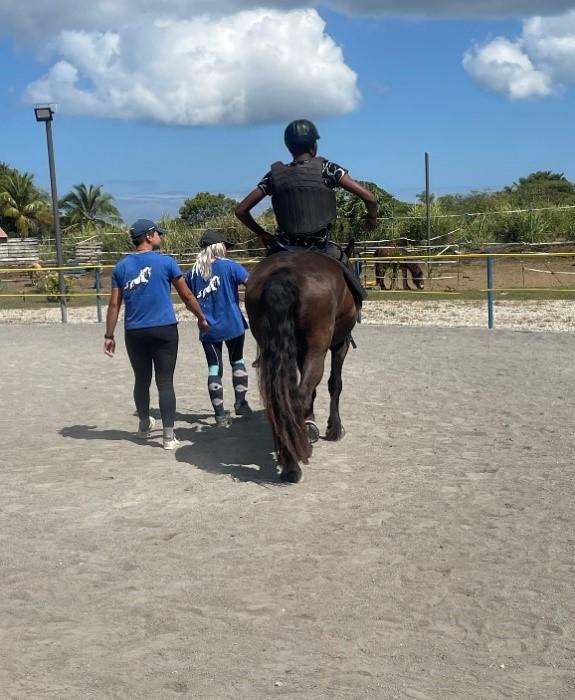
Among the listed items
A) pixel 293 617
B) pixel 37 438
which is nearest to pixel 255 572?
pixel 293 617

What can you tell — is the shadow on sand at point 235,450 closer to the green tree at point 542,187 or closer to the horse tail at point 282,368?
the horse tail at point 282,368

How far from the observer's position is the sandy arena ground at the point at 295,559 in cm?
308

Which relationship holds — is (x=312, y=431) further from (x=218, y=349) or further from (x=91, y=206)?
(x=91, y=206)

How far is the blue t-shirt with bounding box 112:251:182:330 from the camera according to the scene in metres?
6.36

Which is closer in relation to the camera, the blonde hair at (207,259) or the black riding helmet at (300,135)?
the black riding helmet at (300,135)

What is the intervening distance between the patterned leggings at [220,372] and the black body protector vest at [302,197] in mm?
1688

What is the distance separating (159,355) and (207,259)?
46.3 inches

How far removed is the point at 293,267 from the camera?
5.61 meters

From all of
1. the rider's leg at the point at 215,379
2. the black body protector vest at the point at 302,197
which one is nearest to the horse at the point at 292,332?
the black body protector vest at the point at 302,197

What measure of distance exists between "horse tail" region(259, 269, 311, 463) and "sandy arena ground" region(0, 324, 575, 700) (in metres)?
0.36

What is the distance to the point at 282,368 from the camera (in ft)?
17.5

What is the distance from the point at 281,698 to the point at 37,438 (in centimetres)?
474

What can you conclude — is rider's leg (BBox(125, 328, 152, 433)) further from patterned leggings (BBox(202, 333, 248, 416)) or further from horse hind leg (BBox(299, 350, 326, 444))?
horse hind leg (BBox(299, 350, 326, 444))

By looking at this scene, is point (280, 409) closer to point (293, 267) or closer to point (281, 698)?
point (293, 267)
